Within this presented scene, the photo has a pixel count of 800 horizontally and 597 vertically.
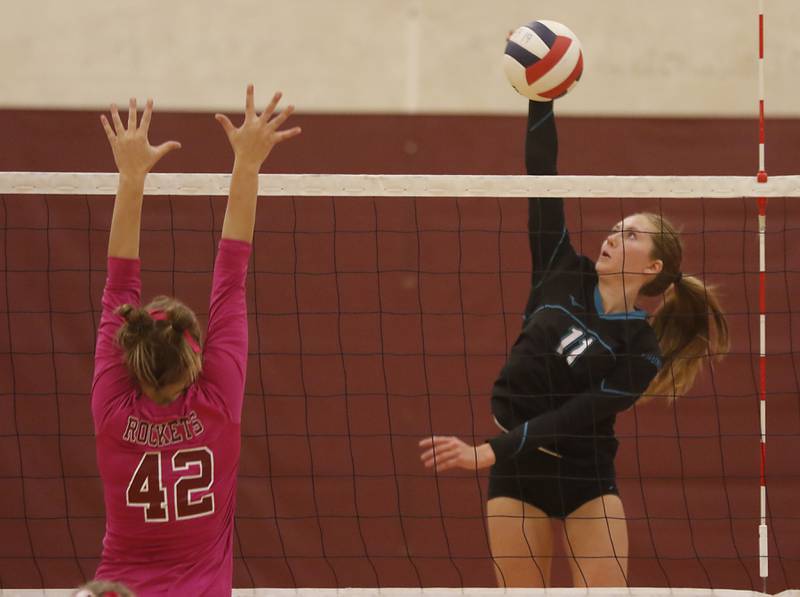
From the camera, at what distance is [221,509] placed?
8.05 ft

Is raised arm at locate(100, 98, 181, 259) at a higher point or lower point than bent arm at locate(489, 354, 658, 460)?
higher

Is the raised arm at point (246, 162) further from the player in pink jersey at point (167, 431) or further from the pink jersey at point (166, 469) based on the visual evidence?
the pink jersey at point (166, 469)

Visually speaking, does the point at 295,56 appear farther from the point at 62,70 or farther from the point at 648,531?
the point at 648,531

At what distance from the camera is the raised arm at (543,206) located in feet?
11.6

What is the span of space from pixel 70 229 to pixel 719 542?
3.92 metres

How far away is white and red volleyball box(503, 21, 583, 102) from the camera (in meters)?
3.53

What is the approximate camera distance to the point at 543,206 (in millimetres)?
3615

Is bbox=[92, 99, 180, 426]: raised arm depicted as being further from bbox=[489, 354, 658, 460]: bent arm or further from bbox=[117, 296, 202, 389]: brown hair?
bbox=[489, 354, 658, 460]: bent arm

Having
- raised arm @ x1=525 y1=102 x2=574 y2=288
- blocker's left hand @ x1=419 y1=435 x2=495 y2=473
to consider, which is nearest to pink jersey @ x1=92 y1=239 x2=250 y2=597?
blocker's left hand @ x1=419 y1=435 x2=495 y2=473

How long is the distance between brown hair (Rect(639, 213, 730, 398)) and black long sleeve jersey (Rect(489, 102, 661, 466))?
8.3 inches

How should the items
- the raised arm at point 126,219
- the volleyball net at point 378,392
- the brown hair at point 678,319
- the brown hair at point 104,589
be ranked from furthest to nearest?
1. the volleyball net at point 378,392
2. the brown hair at point 678,319
3. the raised arm at point 126,219
4. the brown hair at point 104,589

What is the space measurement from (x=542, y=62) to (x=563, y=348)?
1005 millimetres

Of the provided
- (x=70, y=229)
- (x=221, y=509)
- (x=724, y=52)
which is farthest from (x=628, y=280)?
(x=70, y=229)

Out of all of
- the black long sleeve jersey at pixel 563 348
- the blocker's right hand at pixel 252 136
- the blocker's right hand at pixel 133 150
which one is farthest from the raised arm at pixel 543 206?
the blocker's right hand at pixel 133 150
